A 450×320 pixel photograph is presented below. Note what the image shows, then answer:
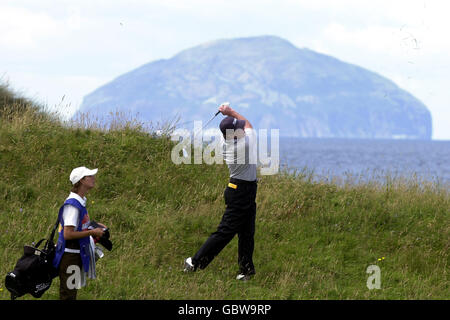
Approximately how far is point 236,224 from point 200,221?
244 cm

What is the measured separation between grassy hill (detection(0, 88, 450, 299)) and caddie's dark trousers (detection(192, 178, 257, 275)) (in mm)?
385

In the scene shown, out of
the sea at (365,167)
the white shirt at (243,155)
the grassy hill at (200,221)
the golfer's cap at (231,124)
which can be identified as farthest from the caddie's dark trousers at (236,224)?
the sea at (365,167)

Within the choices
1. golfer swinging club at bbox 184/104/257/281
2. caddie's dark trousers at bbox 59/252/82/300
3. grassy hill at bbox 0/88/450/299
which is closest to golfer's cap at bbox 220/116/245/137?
golfer swinging club at bbox 184/104/257/281

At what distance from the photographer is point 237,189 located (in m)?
7.64

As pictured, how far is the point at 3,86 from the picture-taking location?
55.1 feet

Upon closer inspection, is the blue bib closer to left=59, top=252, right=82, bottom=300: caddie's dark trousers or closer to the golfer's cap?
left=59, top=252, right=82, bottom=300: caddie's dark trousers

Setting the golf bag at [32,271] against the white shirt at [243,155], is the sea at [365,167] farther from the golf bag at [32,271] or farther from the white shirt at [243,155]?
the golf bag at [32,271]

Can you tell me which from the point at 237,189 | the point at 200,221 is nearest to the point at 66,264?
the point at 237,189

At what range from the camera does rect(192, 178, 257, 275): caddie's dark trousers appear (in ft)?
25.1

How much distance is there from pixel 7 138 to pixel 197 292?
25.1 feet

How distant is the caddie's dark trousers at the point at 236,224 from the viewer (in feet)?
25.1

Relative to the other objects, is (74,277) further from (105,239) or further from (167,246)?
(167,246)

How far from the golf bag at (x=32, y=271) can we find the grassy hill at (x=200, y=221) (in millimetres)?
1488
